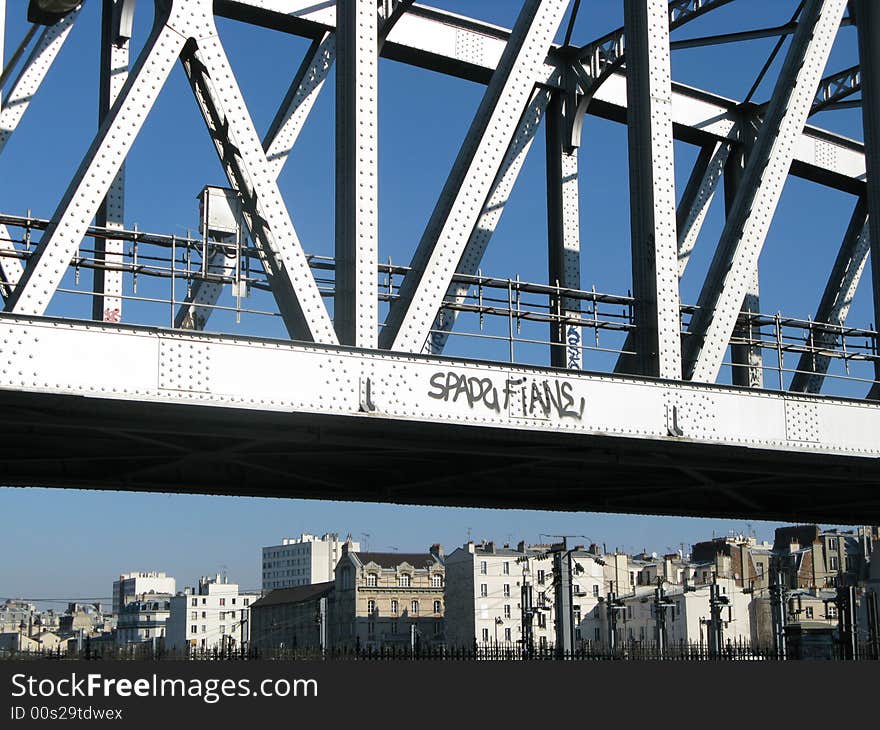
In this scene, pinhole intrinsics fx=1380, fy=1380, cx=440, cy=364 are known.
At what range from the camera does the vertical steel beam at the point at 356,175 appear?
13297 mm

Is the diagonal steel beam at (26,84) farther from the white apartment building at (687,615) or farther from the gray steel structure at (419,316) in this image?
the white apartment building at (687,615)

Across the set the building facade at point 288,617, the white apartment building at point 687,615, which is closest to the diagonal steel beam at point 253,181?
the white apartment building at point 687,615

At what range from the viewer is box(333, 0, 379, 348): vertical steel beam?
13.3 m

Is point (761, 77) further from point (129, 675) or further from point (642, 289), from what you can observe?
point (129, 675)

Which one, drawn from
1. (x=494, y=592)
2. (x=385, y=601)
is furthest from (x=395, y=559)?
(x=494, y=592)

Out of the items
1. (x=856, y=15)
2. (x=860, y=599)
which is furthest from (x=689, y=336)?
(x=860, y=599)

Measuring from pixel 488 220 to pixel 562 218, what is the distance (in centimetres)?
172

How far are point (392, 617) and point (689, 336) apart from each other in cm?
12149

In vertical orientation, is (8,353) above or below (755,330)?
below

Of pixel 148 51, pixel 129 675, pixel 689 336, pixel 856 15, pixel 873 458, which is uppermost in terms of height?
pixel 856 15

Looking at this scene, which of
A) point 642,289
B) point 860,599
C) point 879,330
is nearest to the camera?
point 642,289

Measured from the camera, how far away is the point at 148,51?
12.5 m

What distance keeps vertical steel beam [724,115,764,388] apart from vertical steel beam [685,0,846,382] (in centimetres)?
457

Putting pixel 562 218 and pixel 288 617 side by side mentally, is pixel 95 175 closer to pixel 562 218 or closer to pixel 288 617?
pixel 562 218
